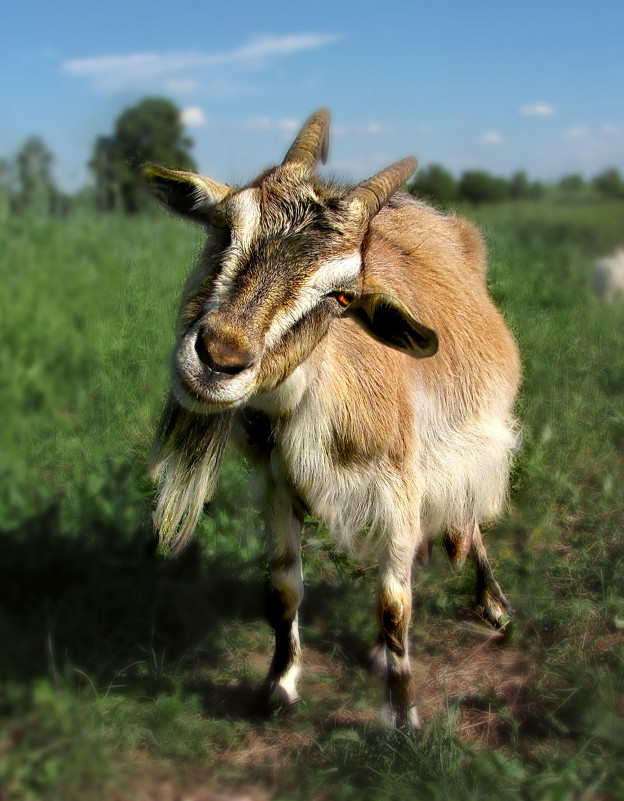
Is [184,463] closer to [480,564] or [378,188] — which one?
[378,188]

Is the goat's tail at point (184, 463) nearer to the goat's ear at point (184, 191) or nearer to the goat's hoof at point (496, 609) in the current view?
the goat's ear at point (184, 191)

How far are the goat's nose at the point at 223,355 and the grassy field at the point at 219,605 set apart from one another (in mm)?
1207

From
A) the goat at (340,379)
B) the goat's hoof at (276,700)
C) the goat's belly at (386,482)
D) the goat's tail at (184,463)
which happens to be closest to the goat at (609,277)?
the goat at (340,379)

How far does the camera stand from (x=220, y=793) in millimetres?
3006

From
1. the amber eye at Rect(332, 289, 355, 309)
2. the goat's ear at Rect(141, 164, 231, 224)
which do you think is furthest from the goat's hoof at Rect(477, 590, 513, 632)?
the goat's ear at Rect(141, 164, 231, 224)

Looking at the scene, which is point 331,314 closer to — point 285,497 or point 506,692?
point 285,497

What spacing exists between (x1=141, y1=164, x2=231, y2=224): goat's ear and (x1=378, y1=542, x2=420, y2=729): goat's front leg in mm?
1517

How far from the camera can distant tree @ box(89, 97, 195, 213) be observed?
10.6ft

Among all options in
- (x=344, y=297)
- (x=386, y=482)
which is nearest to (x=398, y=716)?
(x=386, y=482)

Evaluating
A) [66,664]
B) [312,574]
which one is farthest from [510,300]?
[66,664]

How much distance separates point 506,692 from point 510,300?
3274 millimetres

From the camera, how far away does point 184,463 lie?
3508 mm

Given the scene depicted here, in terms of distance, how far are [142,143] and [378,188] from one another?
1.09m

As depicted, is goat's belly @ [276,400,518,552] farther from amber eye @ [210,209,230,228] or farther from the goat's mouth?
amber eye @ [210,209,230,228]
